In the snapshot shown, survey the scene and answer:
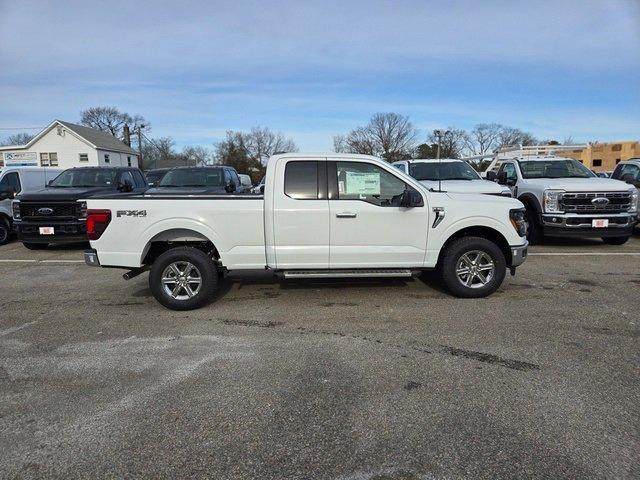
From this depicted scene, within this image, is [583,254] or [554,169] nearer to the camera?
[583,254]

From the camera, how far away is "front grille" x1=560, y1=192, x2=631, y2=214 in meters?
9.58

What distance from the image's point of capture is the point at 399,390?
3680 millimetres

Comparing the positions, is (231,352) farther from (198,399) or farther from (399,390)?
(399,390)

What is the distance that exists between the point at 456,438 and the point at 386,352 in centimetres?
145

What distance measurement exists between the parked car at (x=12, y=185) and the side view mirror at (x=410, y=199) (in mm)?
10677

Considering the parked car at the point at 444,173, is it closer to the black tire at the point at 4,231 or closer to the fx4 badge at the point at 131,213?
the fx4 badge at the point at 131,213

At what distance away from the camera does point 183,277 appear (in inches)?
230

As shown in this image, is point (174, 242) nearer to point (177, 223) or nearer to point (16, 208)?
point (177, 223)

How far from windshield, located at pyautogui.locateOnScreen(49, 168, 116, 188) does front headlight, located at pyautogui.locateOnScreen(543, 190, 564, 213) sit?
1023cm

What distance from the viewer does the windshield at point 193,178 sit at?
36.5ft

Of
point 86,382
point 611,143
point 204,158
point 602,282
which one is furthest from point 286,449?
point 204,158

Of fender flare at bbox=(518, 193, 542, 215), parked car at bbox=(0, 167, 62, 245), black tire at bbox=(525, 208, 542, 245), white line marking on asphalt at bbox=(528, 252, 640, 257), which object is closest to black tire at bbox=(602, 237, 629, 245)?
white line marking on asphalt at bbox=(528, 252, 640, 257)

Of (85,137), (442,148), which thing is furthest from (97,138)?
(442,148)

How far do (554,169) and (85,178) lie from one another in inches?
457
